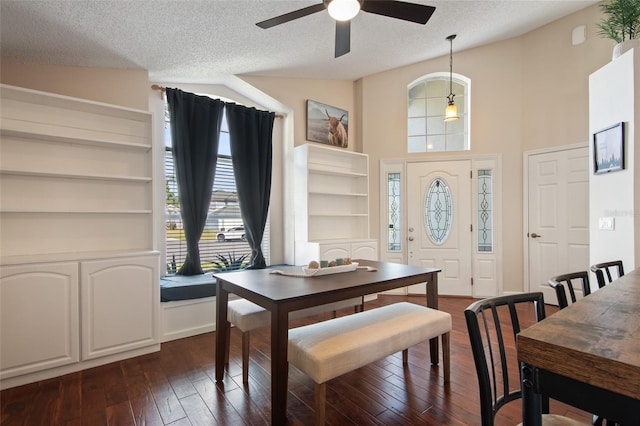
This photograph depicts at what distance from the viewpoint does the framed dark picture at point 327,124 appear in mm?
4801

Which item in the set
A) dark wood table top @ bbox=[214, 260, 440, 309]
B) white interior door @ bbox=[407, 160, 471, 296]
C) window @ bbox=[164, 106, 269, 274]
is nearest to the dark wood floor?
dark wood table top @ bbox=[214, 260, 440, 309]

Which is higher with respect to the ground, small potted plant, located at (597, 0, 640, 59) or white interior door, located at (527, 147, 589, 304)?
small potted plant, located at (597, 0, 640, 59)

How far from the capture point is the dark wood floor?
193 centimetres

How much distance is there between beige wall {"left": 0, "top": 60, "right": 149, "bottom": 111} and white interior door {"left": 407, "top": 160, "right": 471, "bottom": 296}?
3.76 m

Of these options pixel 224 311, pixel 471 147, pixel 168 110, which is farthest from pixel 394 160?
pixel 224 311

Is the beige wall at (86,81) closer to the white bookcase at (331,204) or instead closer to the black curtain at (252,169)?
the black curtain at (252,169)

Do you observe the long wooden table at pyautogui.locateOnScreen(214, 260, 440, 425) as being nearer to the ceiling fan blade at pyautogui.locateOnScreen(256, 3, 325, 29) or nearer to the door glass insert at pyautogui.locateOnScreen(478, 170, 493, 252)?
the ceiling fan blade at pyautogui.locateOnScreen(256, 3, 325, 29)

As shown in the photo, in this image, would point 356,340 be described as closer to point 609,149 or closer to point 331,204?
point 609,149

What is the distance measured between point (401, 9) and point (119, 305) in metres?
3.18

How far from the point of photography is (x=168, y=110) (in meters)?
3.85

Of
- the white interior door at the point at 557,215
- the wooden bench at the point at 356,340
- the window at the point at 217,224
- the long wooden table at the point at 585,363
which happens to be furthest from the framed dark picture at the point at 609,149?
the window at the point at 217,224

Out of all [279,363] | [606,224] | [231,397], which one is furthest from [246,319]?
[606,224]

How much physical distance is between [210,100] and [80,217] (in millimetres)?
1993

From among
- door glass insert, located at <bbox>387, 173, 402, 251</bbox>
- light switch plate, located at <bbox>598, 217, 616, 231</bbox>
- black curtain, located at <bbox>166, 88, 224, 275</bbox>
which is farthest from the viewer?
door glass insert, located at <bbox>387, 173, 402, 251</bbox>
